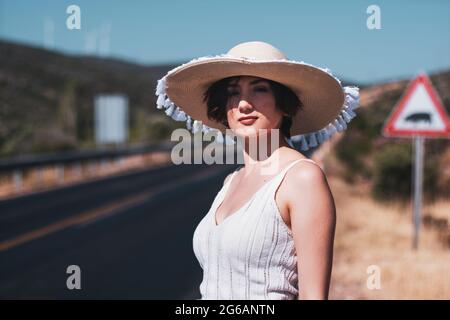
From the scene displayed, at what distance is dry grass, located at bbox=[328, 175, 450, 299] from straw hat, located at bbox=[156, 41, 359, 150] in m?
3.96

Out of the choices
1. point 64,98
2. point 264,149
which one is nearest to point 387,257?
point 264,149

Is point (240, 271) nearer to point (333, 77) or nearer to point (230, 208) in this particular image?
point (230, 208)

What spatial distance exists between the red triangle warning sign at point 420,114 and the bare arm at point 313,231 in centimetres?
684

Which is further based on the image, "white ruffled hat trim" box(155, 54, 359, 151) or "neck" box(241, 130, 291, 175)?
"white ruffled hat trim" box(155, 54, 359, 151)

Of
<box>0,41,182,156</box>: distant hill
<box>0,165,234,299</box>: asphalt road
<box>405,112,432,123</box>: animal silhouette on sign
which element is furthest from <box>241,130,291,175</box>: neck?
<box>0,41,182,156</box>: distant hill

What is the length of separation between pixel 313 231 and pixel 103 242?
875 cm

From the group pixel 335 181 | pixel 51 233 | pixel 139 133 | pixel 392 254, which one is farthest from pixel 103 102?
pixel 392 254

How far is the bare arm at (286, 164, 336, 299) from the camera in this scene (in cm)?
226

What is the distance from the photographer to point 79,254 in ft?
31.3

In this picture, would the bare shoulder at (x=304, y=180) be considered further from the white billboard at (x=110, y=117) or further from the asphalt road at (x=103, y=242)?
the white billboard at (x=110, y=117)

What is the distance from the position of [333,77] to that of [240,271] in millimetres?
893

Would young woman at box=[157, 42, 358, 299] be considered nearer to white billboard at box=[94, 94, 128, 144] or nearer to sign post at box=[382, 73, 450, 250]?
sign post at box=[382, 73, 450, 250]
